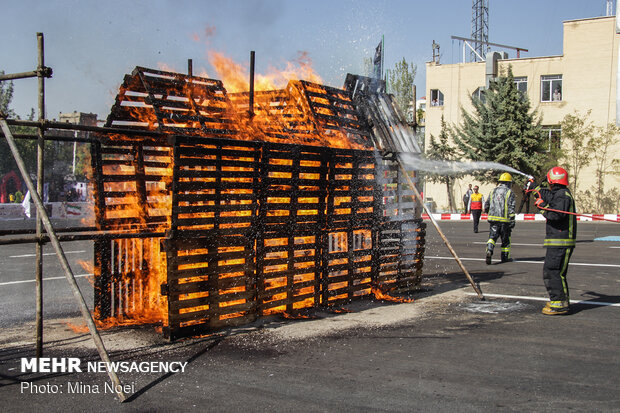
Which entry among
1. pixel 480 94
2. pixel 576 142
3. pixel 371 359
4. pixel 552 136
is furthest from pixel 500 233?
pixel 480 94

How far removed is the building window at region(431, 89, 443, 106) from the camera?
43312 millimetres

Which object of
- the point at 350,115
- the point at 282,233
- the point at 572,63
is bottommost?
the point at 282,233

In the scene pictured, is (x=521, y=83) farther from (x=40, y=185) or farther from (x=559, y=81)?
(x=40, y=185)

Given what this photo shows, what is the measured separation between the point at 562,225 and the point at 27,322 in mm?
7337

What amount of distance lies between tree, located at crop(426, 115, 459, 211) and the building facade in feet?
2.33

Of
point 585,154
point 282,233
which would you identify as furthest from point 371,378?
point 585,154

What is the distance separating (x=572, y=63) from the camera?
122ft

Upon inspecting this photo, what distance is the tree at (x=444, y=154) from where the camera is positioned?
132 ft

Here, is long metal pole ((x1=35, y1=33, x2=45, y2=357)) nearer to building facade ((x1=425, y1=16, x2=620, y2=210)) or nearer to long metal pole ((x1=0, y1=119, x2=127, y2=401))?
long metal pole ((x1=0, y1=119, x2=127, y2=401))

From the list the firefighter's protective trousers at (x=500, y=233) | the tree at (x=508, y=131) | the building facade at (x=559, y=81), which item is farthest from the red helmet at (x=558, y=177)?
the building facade at (x=559, y=81)

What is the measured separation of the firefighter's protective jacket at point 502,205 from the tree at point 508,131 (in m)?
24.2

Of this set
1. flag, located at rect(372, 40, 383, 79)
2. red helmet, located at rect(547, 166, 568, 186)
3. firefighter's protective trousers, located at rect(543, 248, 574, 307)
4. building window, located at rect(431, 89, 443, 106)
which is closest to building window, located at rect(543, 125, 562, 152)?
building window, located at rect(431, 89, 443, 106)

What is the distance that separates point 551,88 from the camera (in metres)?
38.4

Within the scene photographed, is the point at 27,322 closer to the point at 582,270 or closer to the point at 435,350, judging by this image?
the point at 435,350
